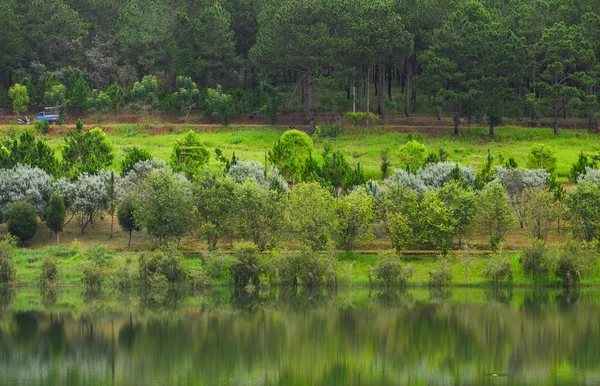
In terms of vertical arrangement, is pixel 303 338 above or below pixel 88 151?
below

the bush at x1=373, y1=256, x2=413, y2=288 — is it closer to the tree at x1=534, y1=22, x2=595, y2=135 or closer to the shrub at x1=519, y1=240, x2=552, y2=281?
the shrub at x1=519, y1=240, x2=552, y2=281

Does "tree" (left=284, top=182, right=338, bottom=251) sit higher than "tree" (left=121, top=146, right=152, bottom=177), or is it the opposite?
"tree" (left=121, top=146, right=152, bottom=177)

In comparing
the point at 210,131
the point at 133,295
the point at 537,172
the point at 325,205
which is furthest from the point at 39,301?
the point at 210,131

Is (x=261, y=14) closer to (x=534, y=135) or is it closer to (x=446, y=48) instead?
(x=446, y=48)

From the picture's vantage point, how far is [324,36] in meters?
112

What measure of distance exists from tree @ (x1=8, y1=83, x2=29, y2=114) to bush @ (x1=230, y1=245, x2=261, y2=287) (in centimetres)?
5186

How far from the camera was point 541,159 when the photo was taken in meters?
92.4

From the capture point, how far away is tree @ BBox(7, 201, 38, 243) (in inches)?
3255

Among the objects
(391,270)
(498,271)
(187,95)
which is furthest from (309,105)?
(498,271)

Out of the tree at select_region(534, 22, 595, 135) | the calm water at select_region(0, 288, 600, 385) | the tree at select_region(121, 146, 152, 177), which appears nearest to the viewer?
the calm water at select_region(0, 288, 600, 385)

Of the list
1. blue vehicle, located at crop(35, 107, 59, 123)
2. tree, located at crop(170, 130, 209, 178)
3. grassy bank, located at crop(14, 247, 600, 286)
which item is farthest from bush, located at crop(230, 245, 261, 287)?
blue vehicle, located at crop(35, 107, 59, 123)

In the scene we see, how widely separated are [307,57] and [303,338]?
57105mm

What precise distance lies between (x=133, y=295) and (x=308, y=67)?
153 ft

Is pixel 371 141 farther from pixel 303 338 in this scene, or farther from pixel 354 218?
pixel 303 338
